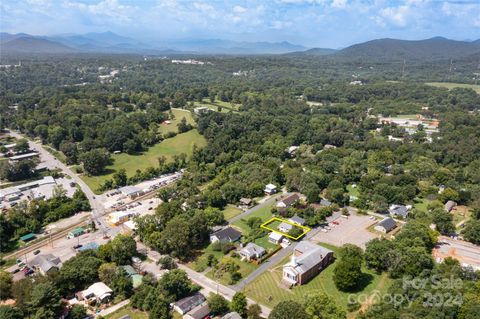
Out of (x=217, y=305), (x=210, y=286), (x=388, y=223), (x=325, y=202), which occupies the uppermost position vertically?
(x=325, y=202)

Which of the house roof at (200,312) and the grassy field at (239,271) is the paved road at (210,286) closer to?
the grassy field at (239,271)

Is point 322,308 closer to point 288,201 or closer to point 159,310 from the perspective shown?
point 159,310

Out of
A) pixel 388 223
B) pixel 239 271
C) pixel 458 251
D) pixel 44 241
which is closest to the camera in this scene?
pixel 239 271

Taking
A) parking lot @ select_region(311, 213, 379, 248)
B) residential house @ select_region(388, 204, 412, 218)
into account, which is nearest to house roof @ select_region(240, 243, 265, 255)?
parking lot @ select_region(311, 213, 379, 248)

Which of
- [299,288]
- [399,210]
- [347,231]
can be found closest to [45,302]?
[299,288]

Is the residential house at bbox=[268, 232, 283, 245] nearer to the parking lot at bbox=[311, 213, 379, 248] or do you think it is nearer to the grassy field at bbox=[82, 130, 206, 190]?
the parking lot at bbox=[311, 213, 379, 248]

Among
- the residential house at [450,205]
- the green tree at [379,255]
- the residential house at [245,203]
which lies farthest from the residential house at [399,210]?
the residential house at [245,203]

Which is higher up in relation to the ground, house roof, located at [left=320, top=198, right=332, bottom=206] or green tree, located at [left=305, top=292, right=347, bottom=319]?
green tree, located at [left=305, top=292, right=347, bottom=319]
